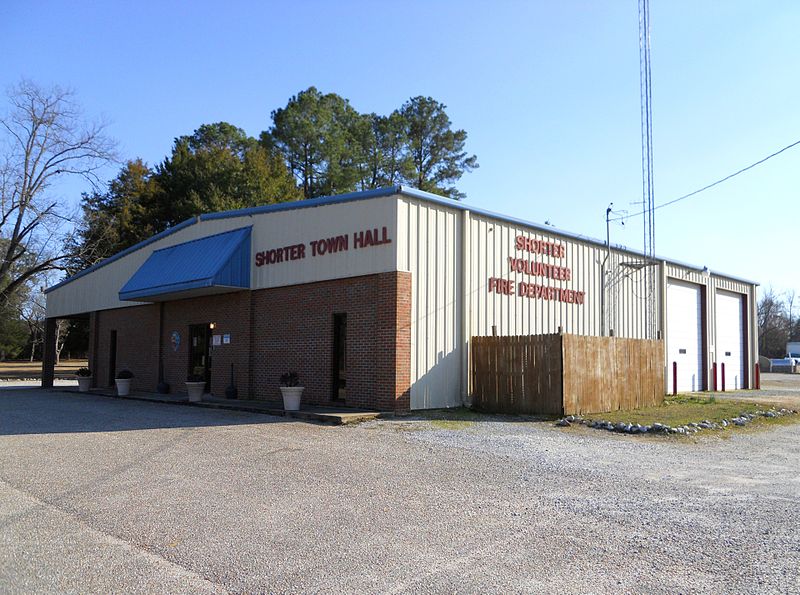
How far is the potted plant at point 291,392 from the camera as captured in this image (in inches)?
632

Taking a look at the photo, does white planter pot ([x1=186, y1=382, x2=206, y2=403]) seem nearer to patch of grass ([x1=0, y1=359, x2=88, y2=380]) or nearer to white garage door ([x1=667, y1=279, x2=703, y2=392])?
white garage door ([x1=667, y1=279, x2=703, y2=392])

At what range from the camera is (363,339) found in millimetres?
16203

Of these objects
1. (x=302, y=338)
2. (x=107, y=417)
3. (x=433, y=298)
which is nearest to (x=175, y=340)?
(x=302, y=338)

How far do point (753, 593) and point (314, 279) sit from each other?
46.1ft

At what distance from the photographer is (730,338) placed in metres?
29.0

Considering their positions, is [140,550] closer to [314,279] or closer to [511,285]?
[314,279]

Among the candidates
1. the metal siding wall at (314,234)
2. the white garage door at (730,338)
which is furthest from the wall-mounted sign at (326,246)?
the white garage door at (730,338)

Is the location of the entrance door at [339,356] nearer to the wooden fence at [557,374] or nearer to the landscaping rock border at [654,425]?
Answer: the wooden fence at [557,374]

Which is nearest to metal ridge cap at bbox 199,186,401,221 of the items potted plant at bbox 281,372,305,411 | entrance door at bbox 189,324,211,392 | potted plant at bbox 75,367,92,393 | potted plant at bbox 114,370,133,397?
entrance door at bbox 189,324,211,392

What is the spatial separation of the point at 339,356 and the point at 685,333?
15199mm

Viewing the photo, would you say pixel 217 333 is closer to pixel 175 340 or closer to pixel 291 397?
pixel 175 340

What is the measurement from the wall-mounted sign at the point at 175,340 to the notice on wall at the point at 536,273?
443 inches

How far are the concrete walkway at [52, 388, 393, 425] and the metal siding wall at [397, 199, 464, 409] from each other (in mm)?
1544

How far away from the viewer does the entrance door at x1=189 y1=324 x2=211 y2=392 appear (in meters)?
21.8
